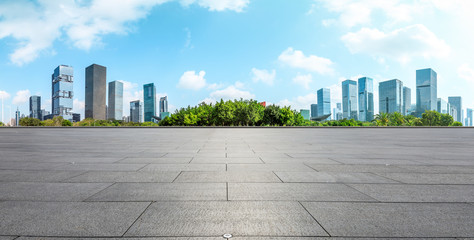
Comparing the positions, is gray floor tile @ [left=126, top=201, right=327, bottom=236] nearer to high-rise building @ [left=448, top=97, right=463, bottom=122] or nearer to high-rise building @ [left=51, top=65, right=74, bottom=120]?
high-rise building @ [left=51, top=65, right=74, bottom=120]

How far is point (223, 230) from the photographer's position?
8.70 feet

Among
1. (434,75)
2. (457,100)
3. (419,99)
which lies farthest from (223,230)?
(457,100)

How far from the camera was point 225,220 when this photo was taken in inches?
114

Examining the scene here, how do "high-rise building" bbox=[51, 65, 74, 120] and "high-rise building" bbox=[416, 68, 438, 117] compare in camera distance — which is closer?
"high-rise building" bbox=[416, 68, 438, 117]

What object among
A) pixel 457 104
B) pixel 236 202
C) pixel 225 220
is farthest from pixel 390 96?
pixel 225 220

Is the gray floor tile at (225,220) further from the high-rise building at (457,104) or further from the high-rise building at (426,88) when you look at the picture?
the high-rise building at (457,104)

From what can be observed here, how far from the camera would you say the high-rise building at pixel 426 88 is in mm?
151525

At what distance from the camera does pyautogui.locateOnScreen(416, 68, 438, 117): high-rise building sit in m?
152

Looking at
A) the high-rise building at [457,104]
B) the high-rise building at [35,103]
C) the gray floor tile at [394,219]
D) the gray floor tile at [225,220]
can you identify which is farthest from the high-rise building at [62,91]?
the high-rise building at [457,104]

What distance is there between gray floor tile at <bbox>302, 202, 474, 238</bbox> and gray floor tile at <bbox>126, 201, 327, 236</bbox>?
0.25 meters

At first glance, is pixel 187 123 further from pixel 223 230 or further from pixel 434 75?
pixel 434 75

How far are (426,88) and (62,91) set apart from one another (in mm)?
244301

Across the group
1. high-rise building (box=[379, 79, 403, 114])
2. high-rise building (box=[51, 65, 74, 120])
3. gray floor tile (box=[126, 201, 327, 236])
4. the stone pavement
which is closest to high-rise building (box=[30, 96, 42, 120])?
high-rise building (box=[51, 65, 74, 120])

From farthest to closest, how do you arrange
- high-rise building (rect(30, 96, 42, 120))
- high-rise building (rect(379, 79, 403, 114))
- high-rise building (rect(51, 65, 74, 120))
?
high-rise building (rect(30, 96, 42, 120)) < high-rise building (rect(51, 65, 74, 120)) < high-rise building (rect(379, 79, 403, 114))
